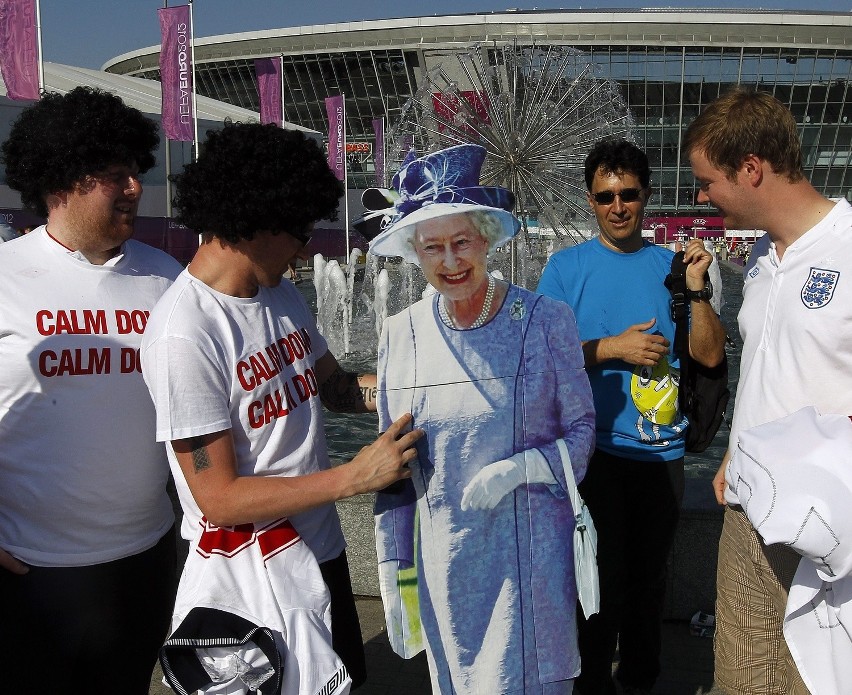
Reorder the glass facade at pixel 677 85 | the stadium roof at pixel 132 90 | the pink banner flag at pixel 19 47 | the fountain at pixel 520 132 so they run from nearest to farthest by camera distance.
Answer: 1. the fountain at pixel 520 132
2. the pink banner flag at pixel 19 47
3. the stadium roof at pixel 132 90
4. the glass facade at pixel 677 85

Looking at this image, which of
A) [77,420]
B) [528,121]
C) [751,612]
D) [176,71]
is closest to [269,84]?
[176,71]

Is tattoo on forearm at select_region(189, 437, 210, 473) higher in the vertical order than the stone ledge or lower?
higher

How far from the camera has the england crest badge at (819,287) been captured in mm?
1864

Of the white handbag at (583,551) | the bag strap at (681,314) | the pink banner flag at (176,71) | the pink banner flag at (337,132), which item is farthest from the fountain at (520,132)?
the pink banner flag at (337,132)

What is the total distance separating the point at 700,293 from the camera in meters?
2.56

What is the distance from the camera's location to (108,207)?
218 cm

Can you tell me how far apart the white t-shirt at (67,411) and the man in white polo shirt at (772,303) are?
1.54 metres

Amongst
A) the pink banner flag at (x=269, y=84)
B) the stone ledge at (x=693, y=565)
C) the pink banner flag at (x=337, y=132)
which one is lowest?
the stone ledge at (x=693, y=565)

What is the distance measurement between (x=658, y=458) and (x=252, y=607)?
1.47 m

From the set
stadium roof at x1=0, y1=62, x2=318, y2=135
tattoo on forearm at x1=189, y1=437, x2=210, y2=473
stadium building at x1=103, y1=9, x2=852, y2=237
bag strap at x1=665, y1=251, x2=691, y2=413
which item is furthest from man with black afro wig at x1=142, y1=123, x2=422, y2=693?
stadium building at x1=103, y1=9, x2=852, y2=237

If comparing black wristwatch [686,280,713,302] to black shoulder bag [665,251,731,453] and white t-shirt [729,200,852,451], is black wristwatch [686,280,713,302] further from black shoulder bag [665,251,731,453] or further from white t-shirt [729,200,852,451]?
white t-shirt [729,200,852,451]

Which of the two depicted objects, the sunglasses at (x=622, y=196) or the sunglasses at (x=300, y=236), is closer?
the sunglasses at (x=300, y=236)

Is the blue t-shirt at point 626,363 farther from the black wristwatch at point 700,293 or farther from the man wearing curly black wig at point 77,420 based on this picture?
the man wearing curly black wig at point 77,420

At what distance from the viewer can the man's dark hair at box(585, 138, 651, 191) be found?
107 inches
